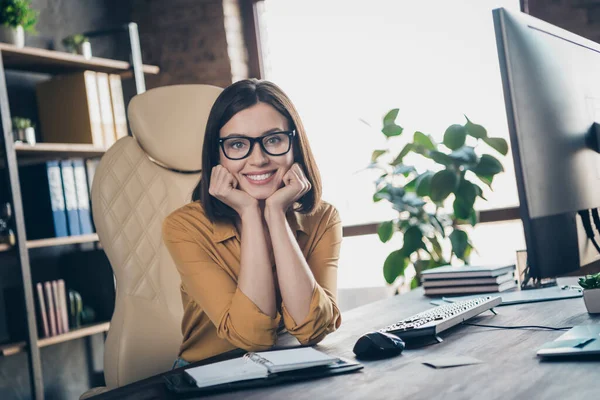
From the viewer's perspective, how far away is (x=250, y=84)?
1.66m

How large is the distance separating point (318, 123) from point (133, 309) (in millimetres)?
2261

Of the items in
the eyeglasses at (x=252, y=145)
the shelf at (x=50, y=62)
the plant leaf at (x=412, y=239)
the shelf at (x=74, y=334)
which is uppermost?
the shelf at (x=50, y=62)

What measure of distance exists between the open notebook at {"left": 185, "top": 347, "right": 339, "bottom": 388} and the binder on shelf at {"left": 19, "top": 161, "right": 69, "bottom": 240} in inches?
79.1

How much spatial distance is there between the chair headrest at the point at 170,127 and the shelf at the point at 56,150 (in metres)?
1.13

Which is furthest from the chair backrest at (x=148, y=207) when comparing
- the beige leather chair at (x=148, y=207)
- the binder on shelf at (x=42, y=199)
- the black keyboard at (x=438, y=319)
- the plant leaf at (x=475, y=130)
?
the plant leaf at (x=475, y=130)

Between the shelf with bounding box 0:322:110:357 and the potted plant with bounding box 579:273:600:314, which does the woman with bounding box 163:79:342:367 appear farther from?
the shelf with bounding box 0:322:110:357

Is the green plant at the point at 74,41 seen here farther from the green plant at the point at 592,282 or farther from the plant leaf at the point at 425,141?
the green plant at the point at 592,282

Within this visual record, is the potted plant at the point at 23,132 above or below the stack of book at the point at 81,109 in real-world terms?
below

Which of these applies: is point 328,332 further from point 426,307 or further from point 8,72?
point 8,72

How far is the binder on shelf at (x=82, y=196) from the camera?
10.0 ft

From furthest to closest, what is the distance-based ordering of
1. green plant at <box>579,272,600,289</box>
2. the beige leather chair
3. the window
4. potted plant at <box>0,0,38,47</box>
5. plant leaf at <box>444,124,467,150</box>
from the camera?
the window, potted plant at <box>0,0,38,47</box>, plant leaf at <box>444,124,467,150</box>, the beige leather chair, green plant at <box>579,272,600,289</box>

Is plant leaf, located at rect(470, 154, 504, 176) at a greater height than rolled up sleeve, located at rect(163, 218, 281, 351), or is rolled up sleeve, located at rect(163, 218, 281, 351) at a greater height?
plant leaf, located at rect(470, 154, 504, 176)

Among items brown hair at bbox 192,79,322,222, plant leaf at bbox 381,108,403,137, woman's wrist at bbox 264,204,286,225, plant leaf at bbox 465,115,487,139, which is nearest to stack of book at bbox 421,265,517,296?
brown hair at bbox 192,79,322,222

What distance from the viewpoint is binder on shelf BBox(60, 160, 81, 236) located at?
9.81ft
